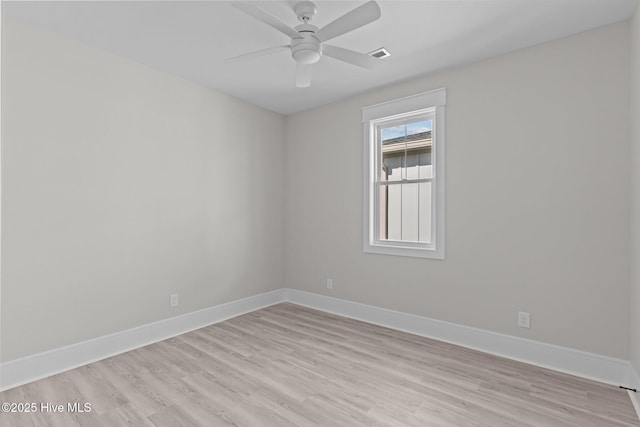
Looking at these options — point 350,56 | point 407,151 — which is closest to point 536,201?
point 407,151

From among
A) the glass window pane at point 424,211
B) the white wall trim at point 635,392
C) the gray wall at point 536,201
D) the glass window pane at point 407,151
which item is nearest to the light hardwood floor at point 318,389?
the white wall trim at point 635,392

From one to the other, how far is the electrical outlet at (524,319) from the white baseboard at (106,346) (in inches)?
116

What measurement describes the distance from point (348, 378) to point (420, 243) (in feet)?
5.25

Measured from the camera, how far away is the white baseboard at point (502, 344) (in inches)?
93.4

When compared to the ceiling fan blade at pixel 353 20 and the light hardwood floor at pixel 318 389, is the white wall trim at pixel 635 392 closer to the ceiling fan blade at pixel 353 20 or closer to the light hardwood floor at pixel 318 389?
the light hardwood floor at pixel 318 389

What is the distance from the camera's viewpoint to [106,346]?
9.09 ft

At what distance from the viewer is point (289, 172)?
457 cm

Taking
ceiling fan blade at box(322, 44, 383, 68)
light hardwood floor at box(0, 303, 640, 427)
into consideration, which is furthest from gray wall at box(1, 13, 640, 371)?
ceiling fan blade at box(322, 44, 383, 68)

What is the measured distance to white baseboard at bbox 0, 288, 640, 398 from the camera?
2.34 meters

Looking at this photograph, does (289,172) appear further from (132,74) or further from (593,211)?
(593,211)

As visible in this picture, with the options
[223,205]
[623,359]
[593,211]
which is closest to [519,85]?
[593,211]

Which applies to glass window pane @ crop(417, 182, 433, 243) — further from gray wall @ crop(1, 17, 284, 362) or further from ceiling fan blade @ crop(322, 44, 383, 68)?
gray wall @ crop(1, 17, 284, 362)

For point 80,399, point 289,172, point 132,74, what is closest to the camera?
point 80,399

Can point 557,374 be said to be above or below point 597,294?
below
